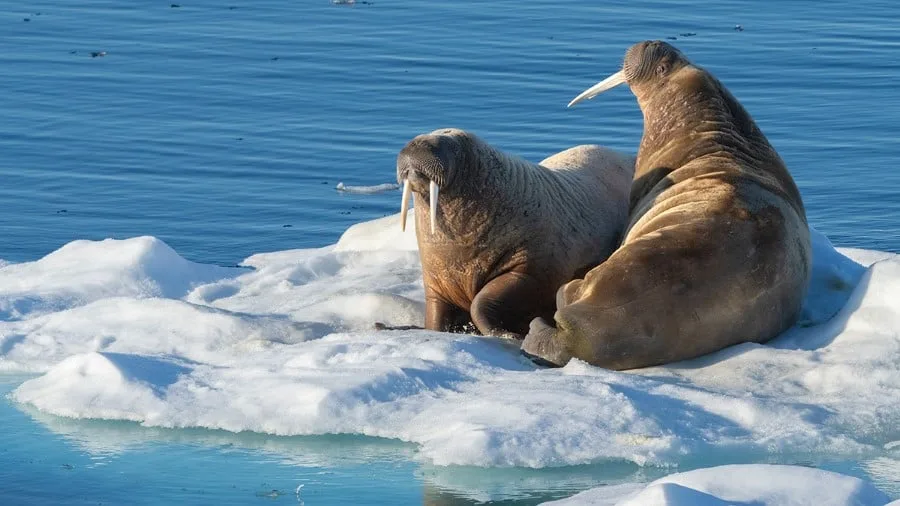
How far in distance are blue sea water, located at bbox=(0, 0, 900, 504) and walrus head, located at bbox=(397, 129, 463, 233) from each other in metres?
1.83

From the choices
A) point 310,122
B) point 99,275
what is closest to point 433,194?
point 99,275

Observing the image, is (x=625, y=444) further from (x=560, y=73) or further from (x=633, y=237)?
(x=560, y=73)

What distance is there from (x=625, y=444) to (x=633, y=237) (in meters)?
2.04

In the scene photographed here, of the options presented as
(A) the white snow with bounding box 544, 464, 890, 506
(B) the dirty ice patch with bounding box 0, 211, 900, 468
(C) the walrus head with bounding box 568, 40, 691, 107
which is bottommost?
(A) the white snow with bounding box 544, 464, 890, 506

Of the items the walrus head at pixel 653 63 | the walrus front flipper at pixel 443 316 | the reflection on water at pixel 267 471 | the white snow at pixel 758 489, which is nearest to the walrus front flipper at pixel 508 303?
the walrus front flipper at pixel 443 316

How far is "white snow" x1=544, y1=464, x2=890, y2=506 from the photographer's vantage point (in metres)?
4.98

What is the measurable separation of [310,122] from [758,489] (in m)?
10.6

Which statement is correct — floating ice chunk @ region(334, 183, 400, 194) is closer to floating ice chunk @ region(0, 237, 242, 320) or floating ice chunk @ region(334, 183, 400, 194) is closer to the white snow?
floating ice chunk @ region(0, 237, 242, 320)

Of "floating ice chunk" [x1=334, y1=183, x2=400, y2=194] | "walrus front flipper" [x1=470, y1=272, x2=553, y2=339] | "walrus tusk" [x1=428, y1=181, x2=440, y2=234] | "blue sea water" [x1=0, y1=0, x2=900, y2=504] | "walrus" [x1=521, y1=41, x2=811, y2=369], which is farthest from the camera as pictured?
"floating ice chunk" [x1=334, y1=183, x2=400, y2=194]

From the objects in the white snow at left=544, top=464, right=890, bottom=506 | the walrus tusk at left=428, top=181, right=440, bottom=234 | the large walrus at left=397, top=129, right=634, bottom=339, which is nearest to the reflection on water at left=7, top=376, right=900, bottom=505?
the white snow at left=544, top=464, right=890, bottom=506

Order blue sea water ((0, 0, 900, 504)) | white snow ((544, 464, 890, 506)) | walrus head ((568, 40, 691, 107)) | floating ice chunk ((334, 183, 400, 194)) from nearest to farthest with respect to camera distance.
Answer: white snow ((544, 464, 890, 506))
blue sea water ((0, 0, 900, 504))
walrus head ((568, 40, 691, 107))
floating ice chunk ((334, 183, 400, 194))

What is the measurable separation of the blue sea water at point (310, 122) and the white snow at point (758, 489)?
734 millimetres

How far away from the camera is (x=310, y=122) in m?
15.3

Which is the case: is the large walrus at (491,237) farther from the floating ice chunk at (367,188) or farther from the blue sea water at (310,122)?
the floating ice chunk at (367,188)
